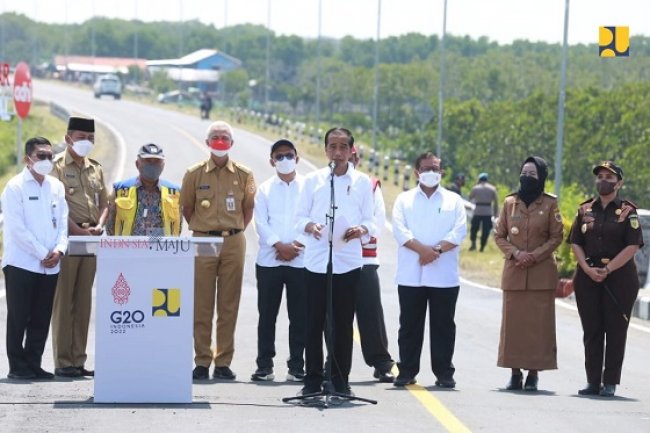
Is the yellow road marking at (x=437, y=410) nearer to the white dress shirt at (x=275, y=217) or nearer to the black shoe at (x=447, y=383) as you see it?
the black shoe at (x=447, y=383)

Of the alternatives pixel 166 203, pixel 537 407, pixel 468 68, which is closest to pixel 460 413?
pixel 537 407

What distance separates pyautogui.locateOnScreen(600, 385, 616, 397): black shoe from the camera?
1325 cm

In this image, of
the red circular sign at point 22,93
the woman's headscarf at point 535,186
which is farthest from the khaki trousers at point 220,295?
the red circular sign at point 22,93

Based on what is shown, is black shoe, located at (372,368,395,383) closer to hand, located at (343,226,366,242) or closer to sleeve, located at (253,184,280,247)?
sleeve, located at (253,184,280,247)

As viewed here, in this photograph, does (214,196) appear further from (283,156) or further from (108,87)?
(108,87)

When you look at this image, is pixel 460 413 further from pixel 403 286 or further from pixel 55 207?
pixel 55 207

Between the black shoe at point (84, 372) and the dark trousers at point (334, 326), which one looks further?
the black shoe at point (84, 372)

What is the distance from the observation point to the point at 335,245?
12.4 meters

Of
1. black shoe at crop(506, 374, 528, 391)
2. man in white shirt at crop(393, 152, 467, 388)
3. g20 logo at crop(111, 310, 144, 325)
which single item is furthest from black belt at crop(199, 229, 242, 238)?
black shoe at crop(506, 374, 528, 391)

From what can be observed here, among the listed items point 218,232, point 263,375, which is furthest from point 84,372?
point 218,232

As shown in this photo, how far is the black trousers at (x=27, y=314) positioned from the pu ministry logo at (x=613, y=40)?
12657mm

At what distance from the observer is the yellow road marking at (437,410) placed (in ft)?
36.4

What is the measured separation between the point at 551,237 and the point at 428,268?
1076 mm

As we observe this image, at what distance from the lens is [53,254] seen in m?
13.2
